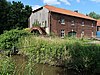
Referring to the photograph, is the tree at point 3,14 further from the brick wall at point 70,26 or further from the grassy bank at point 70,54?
the grassy bank at point 70,54

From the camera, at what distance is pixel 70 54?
13391mm

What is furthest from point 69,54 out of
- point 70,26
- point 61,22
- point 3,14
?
point 3,14

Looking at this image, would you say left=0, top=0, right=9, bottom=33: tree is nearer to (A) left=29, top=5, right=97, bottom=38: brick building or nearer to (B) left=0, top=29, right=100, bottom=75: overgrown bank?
(A) left=29, top=5, right=97, bottom=38: brick building

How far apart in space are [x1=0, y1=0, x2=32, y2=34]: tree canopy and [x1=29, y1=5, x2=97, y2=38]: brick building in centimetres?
677

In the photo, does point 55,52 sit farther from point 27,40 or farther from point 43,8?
point 43,8

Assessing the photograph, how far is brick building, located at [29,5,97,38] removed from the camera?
3738 cm

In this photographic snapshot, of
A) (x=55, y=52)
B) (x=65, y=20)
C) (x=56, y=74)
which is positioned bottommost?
(x=56, y=74)

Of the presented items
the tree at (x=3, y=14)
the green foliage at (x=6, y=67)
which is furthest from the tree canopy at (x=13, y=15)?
the green foliage at (x=6, y=67)

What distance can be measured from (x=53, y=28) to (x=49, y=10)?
3584mm

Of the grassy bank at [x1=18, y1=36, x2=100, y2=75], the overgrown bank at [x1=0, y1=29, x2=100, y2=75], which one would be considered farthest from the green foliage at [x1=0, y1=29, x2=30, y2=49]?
the grassy bank at [x1=18, y1=36, x2=100, y2=75]

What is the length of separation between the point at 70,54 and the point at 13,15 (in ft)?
130

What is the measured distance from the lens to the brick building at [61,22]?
37375 millimetres

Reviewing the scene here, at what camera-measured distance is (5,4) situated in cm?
4959

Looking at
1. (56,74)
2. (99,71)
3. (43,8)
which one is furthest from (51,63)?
(43,8)
